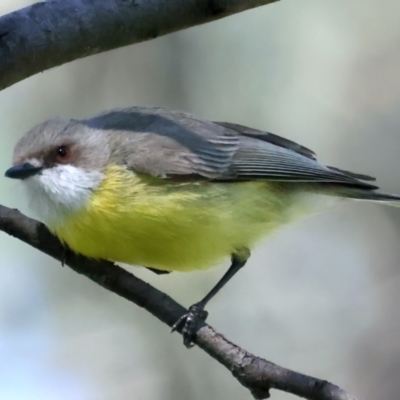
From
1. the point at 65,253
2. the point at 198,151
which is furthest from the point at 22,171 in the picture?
the point at 198,151

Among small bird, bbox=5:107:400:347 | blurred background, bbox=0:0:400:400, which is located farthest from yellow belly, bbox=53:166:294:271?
blurred background, bbox=0:0:400:400

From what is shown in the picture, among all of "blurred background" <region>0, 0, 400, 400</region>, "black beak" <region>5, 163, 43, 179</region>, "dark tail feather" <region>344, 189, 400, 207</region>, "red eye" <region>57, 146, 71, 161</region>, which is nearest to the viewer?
"black beak" <region>5, 163, 43, 179</region>

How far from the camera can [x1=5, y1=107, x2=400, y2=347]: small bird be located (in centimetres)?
339

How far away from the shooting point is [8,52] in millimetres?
Answer: 2918

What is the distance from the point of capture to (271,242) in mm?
7344

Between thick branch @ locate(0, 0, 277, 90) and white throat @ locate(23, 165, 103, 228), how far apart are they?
587 millimetres

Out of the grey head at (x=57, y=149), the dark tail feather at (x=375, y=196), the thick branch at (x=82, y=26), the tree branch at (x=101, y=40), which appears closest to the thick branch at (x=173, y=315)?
the tree branch at (x=101, y=40)

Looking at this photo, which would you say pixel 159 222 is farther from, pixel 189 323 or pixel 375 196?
pixel 375 196

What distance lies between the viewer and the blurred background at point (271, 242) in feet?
22.3

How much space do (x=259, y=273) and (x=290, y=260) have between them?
35cm

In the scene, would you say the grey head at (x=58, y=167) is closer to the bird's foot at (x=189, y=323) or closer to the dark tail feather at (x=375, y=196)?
the bird's foot at (x=189, y=323)

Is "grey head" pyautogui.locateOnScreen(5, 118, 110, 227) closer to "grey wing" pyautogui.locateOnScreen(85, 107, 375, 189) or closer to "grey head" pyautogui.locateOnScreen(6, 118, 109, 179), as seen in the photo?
"grey head" pyautogui.locateOnScreen(6, 118, 109, 179)

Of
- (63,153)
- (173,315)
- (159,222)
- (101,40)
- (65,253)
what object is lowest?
(173,315)

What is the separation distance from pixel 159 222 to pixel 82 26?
2.94 ft
